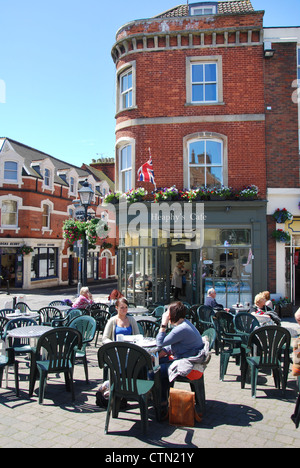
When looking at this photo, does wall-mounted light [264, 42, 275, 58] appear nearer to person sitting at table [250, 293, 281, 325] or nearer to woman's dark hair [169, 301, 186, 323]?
person sitting at table [250, 293, 281, 325]

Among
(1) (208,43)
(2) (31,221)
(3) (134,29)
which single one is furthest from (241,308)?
(2) (31,221)

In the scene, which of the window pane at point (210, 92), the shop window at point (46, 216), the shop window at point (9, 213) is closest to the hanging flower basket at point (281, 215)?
the window pane at point (210, 92)

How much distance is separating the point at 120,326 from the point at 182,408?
1776mm

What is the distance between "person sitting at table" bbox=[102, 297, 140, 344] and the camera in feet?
19.3

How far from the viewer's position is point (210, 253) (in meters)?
13.4

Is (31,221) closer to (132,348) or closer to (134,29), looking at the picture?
(134,29)

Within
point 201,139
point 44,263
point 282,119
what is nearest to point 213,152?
point 201,139

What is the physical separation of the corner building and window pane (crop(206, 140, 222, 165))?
0.04m

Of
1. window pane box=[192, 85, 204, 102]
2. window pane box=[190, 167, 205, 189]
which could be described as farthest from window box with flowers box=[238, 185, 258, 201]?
window pane box=[192, 85, 204, 102]

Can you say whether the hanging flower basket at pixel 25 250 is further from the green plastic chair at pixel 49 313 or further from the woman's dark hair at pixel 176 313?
the woman's dark hair at pixel 176 313

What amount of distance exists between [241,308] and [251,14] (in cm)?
1061

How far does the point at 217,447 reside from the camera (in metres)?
4.04

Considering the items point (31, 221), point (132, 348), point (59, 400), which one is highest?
point (31, 221)

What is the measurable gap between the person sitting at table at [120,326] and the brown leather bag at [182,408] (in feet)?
5.07
